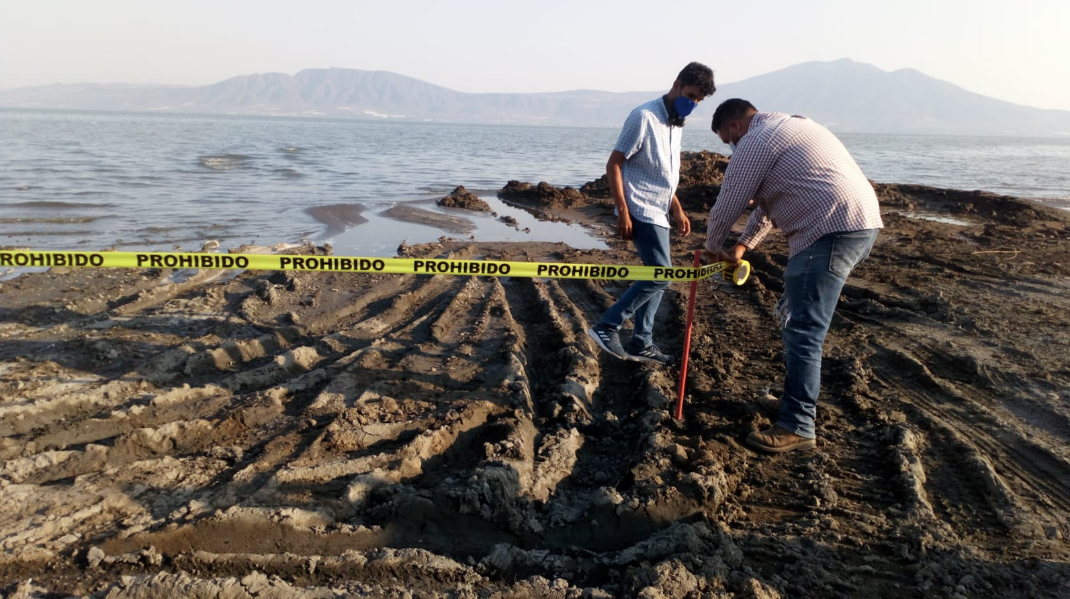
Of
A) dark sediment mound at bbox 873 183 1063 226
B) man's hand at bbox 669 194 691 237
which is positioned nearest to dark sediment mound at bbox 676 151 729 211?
dark sediment mound at bbox 873 183 1063 226

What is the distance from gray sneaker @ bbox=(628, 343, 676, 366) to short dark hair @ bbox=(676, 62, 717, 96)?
2.05 m

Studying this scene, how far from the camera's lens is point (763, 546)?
2.81 metres

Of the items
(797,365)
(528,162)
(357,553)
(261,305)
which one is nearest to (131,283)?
(261,305)

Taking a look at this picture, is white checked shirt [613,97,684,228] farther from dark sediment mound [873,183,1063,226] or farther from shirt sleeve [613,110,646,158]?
dark sediment mound [873,183,1063,226]

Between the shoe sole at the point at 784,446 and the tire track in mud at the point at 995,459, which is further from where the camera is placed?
the shoe sole at the point at 784,446

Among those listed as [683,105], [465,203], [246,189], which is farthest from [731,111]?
[246,189]

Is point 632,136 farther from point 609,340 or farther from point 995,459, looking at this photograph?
point 995,459

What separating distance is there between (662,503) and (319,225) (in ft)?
32.4

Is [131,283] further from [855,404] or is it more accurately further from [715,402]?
[855,404]

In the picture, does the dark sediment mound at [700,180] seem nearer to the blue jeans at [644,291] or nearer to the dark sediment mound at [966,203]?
the dark sediment mound at [966,203]

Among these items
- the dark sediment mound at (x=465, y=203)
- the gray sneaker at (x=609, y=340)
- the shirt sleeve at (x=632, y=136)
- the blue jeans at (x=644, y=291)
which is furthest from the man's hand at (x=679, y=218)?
the dark sediment mound at (x=465, y=203)

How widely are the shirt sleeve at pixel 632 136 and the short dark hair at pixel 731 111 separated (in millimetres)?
611

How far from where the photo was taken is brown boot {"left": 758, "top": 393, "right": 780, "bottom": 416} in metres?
4.15

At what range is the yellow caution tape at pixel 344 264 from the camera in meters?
3.50
